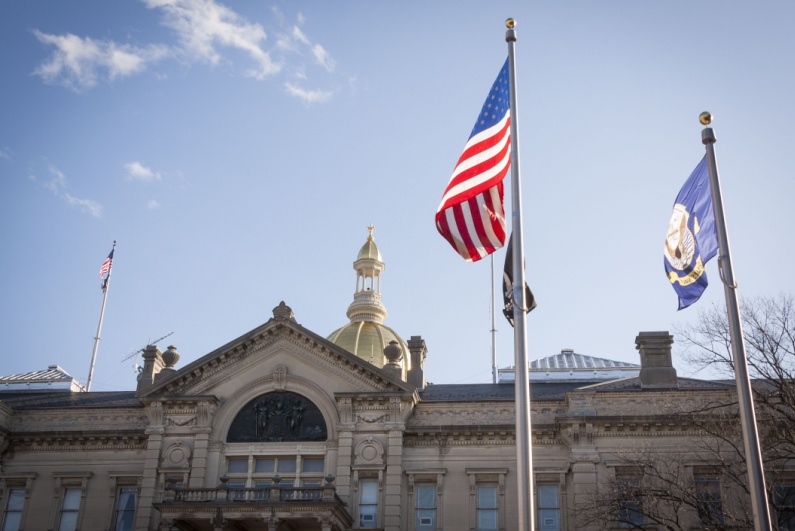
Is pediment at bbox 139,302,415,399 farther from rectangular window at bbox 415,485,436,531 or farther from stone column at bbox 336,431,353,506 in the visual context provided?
rectangular window at bbox 415,485,436,531

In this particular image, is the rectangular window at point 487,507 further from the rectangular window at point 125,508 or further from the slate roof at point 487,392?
the rectangular window at point 125,508

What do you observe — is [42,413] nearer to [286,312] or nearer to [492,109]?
[286,312]

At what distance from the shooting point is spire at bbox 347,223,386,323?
61.8 meters

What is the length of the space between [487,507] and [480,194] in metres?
20.2

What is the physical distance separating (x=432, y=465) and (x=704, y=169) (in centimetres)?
2116

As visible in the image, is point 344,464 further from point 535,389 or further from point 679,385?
point 679,385

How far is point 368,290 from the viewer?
6306 centimetres

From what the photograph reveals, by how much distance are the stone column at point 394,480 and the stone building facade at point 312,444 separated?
6cm

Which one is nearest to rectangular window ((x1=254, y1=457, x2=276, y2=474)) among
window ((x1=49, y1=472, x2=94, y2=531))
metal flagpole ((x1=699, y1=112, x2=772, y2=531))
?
window ((x1=49, y1=472, x2=94, y2=531))

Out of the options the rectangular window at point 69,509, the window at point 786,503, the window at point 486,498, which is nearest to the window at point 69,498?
the rectangular window at point 69,509

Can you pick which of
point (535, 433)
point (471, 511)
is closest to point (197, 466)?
point (471, 511)

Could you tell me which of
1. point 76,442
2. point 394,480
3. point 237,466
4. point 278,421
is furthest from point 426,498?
point 76,442

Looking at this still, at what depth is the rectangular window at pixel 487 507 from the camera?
38188 mm

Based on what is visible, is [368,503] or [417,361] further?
[417,361]
